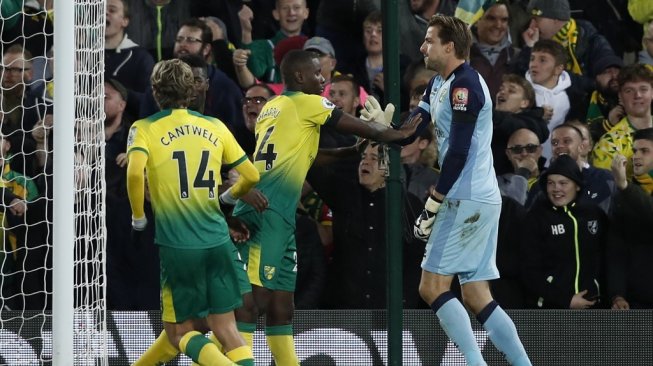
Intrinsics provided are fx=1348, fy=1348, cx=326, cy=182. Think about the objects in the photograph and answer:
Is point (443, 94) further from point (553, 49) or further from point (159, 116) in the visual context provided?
point (553, 49)

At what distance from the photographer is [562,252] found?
948 centimetres

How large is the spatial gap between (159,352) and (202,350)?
607 millimetres

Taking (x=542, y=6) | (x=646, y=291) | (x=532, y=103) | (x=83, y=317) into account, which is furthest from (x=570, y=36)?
(x=83, y=317)

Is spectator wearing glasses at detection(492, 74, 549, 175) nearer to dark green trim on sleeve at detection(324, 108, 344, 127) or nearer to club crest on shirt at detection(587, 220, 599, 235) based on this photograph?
club crest on shirt at detection(587, 220, 599, 235)

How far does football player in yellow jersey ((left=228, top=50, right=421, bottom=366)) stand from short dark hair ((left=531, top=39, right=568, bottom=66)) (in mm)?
2852

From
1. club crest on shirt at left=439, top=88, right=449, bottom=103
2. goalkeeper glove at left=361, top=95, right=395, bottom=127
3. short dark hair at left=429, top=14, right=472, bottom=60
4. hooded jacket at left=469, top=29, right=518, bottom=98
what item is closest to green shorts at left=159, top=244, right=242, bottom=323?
goalkeeper glove at left=361, top=95, right=395, bottom=127

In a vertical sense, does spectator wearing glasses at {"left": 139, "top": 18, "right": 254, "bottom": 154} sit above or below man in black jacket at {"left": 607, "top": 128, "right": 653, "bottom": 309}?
above

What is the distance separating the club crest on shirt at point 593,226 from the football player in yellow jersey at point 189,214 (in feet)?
9.61

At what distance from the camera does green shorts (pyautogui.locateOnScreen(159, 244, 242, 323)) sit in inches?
300

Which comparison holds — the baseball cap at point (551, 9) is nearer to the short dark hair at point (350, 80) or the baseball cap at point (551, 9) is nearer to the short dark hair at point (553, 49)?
the short dark hair at point (553, 49)

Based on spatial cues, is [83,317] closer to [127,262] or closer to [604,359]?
[127,262]

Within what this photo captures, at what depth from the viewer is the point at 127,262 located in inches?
386

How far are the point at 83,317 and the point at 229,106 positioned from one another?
2640 millimetres

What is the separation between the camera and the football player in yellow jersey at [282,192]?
8188mm
